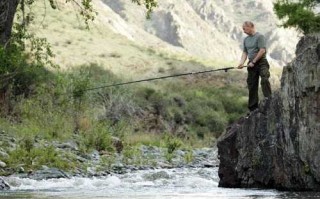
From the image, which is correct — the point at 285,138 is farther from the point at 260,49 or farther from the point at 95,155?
the point at 95,155

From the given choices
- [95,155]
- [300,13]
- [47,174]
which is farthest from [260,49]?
[300,13]

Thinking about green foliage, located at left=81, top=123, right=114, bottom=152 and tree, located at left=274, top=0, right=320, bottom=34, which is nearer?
green foliage, located at left=81, top=123, right=114, bottom=152

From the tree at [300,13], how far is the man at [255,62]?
1529cm

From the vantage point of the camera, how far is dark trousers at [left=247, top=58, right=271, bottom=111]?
11.9m

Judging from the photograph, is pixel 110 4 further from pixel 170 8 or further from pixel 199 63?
pixel 199 63

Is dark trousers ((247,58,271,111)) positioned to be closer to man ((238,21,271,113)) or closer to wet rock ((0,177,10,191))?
man ((238,21,271,113))

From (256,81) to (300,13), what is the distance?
17.4 m

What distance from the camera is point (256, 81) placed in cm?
1226

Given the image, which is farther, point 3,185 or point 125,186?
point 125,186

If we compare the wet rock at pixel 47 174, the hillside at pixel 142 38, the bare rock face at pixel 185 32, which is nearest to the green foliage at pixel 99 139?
the wet rock at pixel 47 174

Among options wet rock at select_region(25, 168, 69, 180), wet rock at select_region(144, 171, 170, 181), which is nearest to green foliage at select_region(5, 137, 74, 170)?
wet rock at select_region(25, 168, 69, 180)

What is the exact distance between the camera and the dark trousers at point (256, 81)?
11930 mm

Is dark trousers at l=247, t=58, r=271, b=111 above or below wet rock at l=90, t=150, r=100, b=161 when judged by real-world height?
above

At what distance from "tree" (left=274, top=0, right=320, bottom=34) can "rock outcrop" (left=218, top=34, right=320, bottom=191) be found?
1657cm
